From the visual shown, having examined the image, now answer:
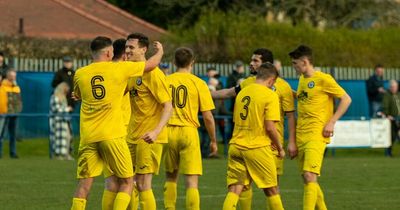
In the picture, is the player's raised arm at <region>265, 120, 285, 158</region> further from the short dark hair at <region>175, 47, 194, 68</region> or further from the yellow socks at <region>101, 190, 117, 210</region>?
the yellow socks at <region>101, 190, 117, 210</region>

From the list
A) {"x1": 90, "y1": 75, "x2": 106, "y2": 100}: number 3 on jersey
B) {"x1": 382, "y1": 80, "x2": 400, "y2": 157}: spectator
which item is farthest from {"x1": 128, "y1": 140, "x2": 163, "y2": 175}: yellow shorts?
{"x1": 382, "y1": 80, "x2": 400, "y2": 157}: spectator

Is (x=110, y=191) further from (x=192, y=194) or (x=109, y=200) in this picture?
(x=192, y=194)

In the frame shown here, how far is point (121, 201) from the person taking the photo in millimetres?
12984

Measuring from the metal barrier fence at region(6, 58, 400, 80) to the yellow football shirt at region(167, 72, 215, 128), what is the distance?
17.3 metres

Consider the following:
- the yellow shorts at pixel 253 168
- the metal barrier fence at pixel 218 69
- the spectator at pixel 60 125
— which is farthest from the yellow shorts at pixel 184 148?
the metal barrier fence at pixel 218 69

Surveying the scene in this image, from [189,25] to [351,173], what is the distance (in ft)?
83.5

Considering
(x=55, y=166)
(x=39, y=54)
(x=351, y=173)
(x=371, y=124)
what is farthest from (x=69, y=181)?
(x=39, y=54)

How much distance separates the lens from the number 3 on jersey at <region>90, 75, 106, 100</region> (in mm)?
12828

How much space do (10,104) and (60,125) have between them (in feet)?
4.47

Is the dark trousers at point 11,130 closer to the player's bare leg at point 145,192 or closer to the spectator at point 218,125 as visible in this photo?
the spectator at point 218,125

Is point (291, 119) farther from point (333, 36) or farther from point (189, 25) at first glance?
point (189, 25)

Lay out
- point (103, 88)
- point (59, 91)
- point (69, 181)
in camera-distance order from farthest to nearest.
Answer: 1. point (59, 91)
2. point (69, 181)
3. point (103, 88)

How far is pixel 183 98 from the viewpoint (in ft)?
47.5

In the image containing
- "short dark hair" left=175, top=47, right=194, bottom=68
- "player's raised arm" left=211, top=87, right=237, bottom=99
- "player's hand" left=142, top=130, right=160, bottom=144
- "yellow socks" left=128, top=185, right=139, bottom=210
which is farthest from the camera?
"player's raised arm" left=211, top=87, right=237, bottom=99
